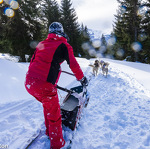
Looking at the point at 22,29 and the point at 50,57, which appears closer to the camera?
the point at 50,57

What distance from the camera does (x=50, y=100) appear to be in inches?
82.2

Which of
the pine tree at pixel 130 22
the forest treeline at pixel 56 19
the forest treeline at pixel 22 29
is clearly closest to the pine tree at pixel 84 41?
the forest treeline at pixel 56 19

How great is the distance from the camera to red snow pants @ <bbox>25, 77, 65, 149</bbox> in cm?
203

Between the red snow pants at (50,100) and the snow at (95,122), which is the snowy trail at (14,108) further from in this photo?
the red snow pants at (50,100)

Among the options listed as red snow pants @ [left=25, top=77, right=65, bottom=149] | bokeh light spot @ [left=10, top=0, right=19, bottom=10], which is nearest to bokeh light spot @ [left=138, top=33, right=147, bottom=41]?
bokeh light spot @ [left=10, top=0, right=19, bottom=10]

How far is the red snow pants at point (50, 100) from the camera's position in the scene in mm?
2033

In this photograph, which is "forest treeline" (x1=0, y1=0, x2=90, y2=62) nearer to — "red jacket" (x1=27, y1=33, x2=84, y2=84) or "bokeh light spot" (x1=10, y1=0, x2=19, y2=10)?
"bokeh light spot" (x1=10, y1=0, x2=19, y2=10)

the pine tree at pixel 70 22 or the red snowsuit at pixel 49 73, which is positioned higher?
the pine tree at pixel 70 22

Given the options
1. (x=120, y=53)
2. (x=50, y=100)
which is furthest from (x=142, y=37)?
(x=50, y=100)

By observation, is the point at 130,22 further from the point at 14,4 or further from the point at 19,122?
the point at 19,122

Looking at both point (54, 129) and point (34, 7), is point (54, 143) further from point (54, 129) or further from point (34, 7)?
point (34, 7)

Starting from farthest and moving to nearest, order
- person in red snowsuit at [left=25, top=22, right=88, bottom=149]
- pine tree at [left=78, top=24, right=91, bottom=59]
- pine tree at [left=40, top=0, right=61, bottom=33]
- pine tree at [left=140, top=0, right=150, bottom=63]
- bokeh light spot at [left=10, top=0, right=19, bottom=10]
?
pine tree at [left=78, top=24, right=91, bottom=59], pine tree at [left=40, top=0, right=61, bottom=33], pine tree at [left=140, top=0, right=150, bottom=63], bokeh light spot at [left=10, top=0, right=19, bottom=10], person in red snowsuit at [left=25, top=22, right=88, bottom=149]

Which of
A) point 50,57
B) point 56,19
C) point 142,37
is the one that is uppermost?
point 56,19

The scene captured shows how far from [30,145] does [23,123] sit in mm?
889
